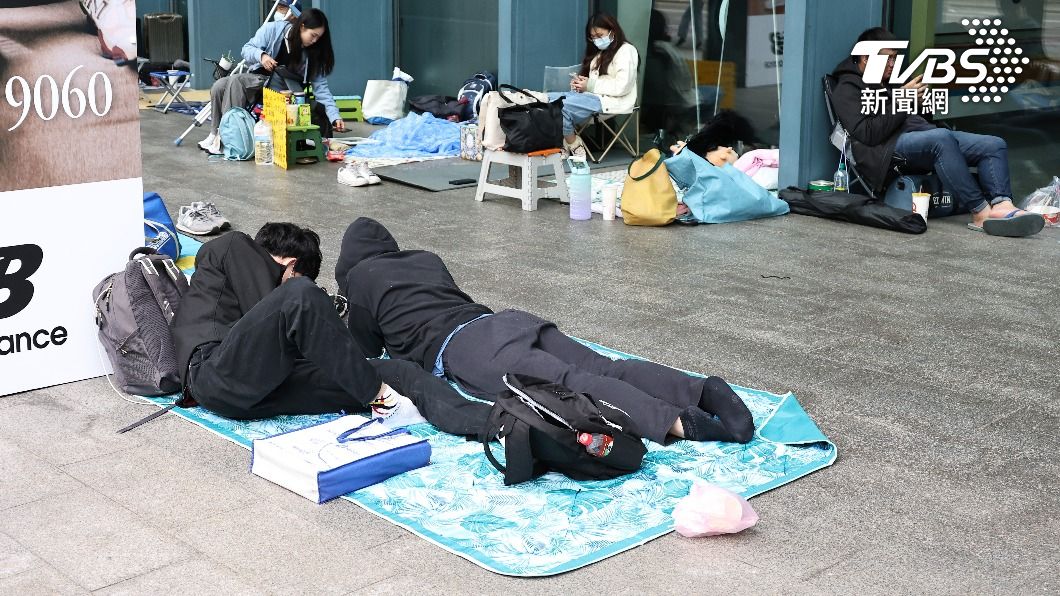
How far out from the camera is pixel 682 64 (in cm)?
1146

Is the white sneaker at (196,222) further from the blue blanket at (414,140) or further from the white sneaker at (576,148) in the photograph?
the white sneaker at (576,148)

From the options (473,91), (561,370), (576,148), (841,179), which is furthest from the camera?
(473,91)

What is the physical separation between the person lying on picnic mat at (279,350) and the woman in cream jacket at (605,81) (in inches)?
240

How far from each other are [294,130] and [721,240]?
14.2 feet

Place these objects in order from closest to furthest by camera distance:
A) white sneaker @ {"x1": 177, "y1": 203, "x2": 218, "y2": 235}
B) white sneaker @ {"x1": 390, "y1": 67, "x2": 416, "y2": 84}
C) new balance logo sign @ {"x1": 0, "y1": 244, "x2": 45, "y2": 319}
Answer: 1. new balance logo sign @ {"x1": 0, "y1": 244, "x2": 45, "y2": 319}
2. white sneaker @ {"x1": 177, "y1": 203, "x2": 218, "y2": 235}
3. white sneaker @ {"x1": 390, "y1": 67, "x2": 416, "y2": 84}

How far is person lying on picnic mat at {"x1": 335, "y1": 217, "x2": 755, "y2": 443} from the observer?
181 inches

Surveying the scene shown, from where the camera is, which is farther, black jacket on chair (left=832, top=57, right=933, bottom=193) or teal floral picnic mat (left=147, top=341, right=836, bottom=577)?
black jacket on chair (left=832, top=57, right=933, bottom=193)

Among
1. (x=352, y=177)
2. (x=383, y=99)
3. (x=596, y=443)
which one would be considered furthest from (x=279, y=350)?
(x=383, y=99)

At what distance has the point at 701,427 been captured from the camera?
460 cm

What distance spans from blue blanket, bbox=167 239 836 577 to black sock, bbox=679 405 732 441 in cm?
3

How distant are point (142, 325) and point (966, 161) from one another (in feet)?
19.5

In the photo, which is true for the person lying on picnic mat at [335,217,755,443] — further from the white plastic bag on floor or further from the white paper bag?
the white plastic bag on floor

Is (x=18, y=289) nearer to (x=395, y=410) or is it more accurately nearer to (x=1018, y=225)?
(x=395, y=410)

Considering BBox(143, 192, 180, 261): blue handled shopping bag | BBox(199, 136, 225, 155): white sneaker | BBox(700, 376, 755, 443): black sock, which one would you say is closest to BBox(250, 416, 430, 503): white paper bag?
BBox(700, 376, 755, 443): black sock
